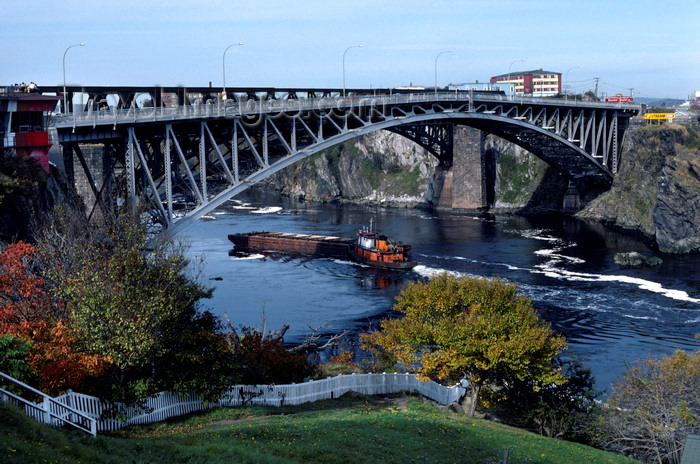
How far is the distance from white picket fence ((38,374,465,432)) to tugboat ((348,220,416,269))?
3890 cm

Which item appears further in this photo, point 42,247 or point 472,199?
point 472,199

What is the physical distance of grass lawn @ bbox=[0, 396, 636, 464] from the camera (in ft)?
61.1

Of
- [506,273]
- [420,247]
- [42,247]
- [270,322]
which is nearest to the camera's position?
[42,247]

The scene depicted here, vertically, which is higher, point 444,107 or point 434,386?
point 444,107

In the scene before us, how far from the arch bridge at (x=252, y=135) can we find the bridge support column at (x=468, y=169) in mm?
1078

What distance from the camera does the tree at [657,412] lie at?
101 feet

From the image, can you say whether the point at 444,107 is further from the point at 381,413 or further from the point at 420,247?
the point at 381,413

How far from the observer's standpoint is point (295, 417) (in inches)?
1123

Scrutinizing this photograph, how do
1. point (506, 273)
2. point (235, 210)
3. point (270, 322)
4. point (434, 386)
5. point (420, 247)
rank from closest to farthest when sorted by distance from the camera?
point (434, 386) < point (270, 322) < point (506, 273) < point (420, 247) < point (235, 210)

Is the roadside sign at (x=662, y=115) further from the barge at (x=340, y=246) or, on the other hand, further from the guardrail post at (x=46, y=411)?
the guardrail post at (x=46, y=411)

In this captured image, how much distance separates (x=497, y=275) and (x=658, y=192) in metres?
33.8

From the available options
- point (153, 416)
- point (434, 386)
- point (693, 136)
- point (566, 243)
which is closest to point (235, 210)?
point (566, 243)

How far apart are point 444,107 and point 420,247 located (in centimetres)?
2015

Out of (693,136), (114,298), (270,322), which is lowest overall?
(270,322)
